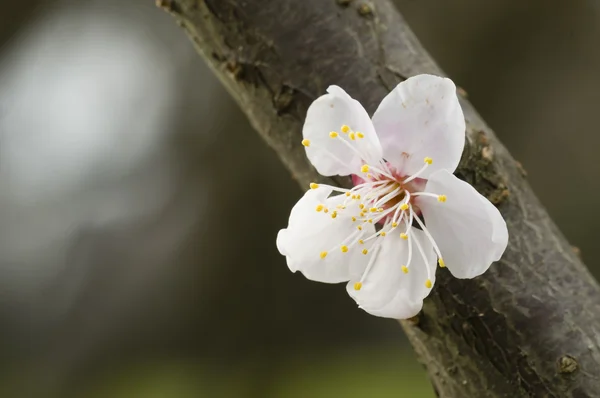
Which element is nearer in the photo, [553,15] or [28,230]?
[553,15]

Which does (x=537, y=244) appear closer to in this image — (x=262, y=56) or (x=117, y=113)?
(x=262, y=56)

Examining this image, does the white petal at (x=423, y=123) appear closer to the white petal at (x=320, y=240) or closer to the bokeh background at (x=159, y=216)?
the white petal at (x=320, y=240)

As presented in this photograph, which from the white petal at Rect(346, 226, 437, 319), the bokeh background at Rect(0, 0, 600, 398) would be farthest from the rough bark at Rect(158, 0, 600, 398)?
the bokeh background at Rect(0, 0, 600, 398)

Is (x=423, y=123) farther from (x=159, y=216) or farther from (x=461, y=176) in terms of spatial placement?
(x=159, y=216)

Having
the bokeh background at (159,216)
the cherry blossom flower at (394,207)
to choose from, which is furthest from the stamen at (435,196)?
the bokeh background at (159,216)

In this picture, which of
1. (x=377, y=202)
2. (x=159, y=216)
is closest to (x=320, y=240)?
(x=377, y=202)

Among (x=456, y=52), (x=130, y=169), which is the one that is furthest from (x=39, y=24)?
(x=456, y=52)
